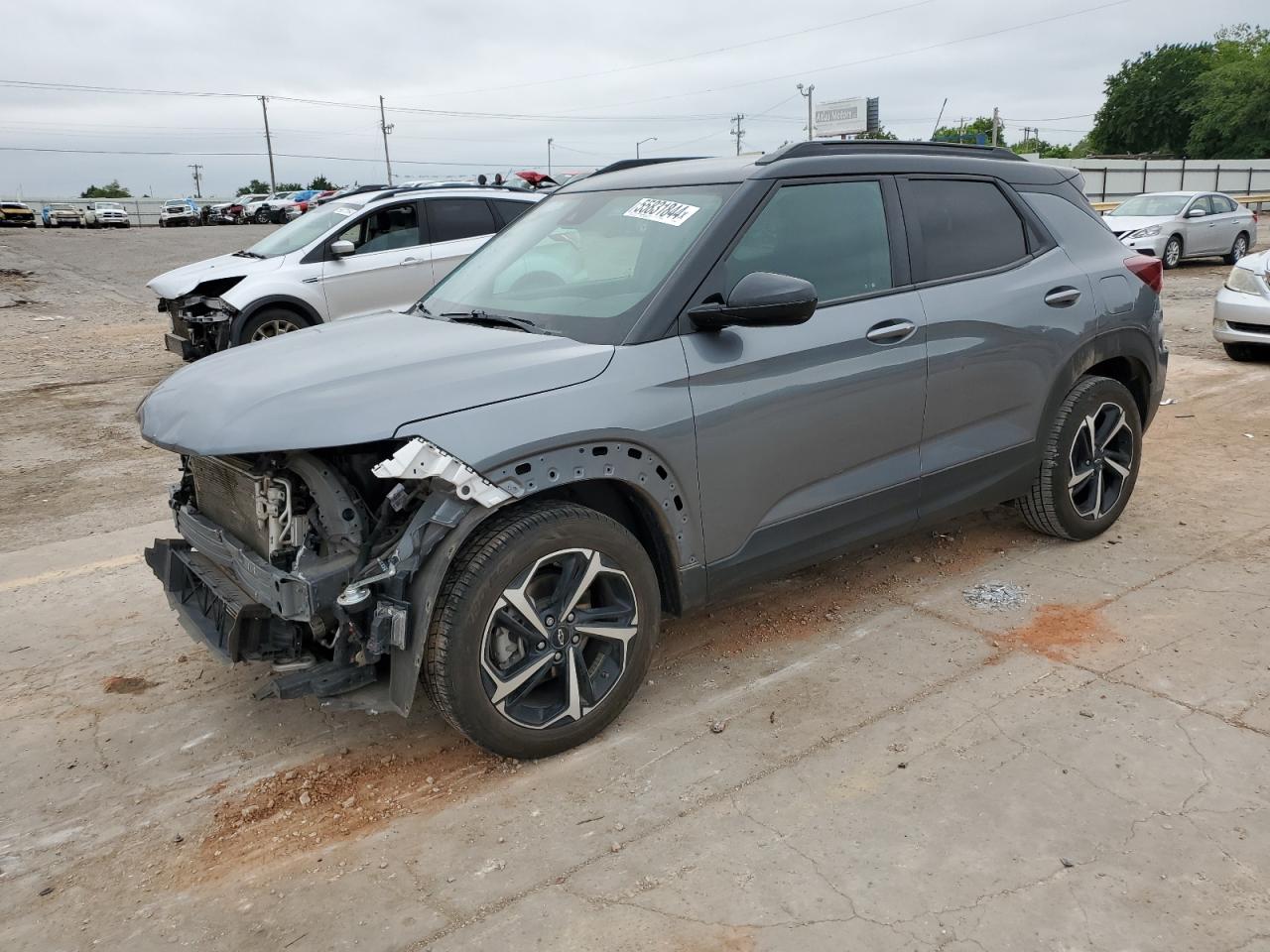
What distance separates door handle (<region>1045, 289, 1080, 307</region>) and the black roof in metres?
0.57

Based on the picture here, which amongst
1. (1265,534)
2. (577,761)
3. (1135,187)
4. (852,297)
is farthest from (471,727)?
(1135,187)

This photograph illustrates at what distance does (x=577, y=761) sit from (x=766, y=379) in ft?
4.81

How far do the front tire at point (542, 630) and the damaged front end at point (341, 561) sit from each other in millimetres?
107

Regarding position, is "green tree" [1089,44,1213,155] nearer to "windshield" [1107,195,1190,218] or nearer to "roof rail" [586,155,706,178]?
"windshield" [1107,195,1190,218]

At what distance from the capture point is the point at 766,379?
352 cm

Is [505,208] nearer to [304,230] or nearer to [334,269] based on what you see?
[334,269]

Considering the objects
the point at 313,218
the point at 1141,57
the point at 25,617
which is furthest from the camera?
Answer: the point at 1141,57

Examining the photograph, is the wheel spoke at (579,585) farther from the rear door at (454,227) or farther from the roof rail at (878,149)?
the rear door at (454,227)

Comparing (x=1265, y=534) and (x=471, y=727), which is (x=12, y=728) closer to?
(x=471, y=727)

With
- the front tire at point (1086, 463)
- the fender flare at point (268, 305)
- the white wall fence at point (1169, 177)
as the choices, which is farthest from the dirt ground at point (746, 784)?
the white wall fence at point (1169, 177)

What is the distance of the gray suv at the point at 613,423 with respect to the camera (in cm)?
292

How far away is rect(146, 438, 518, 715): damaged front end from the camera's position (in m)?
2.86

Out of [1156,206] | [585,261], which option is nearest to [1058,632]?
[585,261]

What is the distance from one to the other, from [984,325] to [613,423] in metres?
1.98
